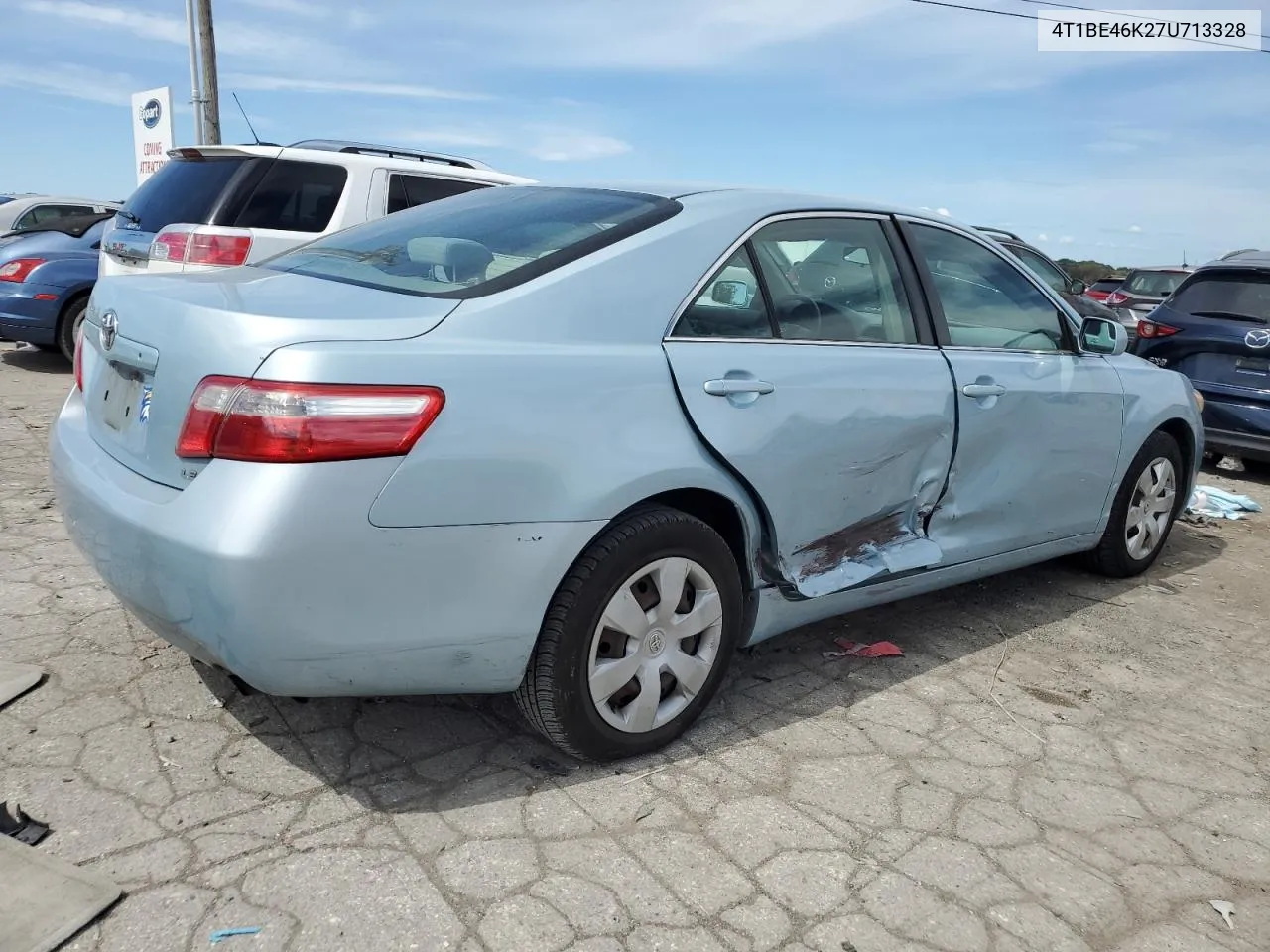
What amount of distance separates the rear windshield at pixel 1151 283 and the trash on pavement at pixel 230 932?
53.2 feet

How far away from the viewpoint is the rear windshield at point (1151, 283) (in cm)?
1556

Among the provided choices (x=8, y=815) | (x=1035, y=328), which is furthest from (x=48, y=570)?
(x=1035, y=328)

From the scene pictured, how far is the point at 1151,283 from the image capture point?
626 inches

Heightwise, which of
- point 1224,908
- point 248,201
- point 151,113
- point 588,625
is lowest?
point 1224,908

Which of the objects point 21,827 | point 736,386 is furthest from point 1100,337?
point 21,827

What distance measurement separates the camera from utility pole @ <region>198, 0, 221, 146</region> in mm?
14133

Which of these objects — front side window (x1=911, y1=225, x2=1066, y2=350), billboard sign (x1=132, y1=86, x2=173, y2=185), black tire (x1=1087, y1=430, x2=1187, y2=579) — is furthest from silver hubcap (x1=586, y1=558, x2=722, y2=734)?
billboard sign (x1=132, y1=86, x2=173, y2=185)

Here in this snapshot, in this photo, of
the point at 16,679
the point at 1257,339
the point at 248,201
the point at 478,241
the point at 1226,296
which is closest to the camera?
the point at 478,241

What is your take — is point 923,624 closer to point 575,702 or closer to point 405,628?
point 575,702

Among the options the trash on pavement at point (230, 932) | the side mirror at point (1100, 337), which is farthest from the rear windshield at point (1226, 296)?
the trash on pavement at point (230, 932)

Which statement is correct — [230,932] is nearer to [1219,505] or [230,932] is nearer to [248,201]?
[248,201]

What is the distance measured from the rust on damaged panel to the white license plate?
5.97 feet

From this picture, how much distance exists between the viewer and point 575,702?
2617 mm

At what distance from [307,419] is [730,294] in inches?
51.1
